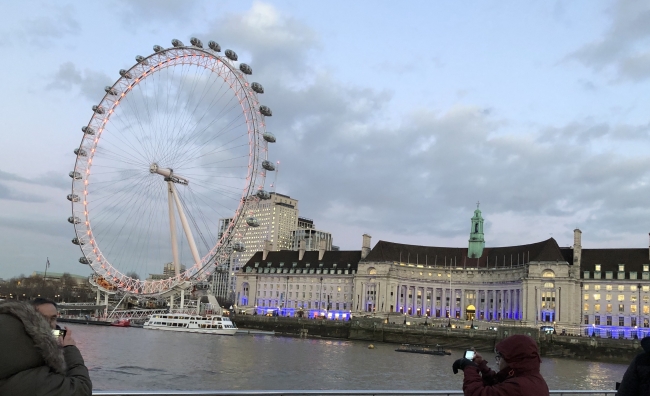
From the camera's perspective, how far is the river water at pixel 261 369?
39688mm

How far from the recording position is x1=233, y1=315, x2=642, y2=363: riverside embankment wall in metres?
82.5

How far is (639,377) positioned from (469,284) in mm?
132167

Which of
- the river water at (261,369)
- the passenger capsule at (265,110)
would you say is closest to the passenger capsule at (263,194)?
the passenger capsule at (265,110)

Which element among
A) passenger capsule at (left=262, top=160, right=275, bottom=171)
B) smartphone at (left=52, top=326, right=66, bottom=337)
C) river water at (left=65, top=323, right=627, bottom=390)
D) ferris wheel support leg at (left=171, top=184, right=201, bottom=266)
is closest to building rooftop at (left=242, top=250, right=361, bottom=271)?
ferris wheel support leg at (left=171, top=184, right=201, bottom=266)

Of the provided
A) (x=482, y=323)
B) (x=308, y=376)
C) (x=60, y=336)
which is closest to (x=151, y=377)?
(x=308, y=376)

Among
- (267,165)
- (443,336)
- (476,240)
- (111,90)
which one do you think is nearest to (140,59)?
(111,90)

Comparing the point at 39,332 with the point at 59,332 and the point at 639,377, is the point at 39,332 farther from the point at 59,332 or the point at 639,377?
the point at 639,377

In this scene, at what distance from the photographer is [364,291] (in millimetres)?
132750

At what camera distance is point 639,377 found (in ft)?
21.7

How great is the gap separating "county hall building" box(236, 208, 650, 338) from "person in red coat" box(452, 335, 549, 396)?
11126 cm

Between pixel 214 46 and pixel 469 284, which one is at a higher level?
pixel 214 46

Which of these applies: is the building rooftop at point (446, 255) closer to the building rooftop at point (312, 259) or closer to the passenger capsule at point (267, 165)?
the building rooftop at point (312, 259)

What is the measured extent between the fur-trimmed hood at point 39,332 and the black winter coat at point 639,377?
222 inches

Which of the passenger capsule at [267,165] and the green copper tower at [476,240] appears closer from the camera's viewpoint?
the passenger capsule at [267,165]
